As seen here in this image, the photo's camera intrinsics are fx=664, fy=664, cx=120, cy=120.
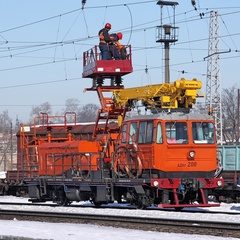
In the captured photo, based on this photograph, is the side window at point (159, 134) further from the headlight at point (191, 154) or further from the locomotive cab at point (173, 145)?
the headlight at point (191, 154)

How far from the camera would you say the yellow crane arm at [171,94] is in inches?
843

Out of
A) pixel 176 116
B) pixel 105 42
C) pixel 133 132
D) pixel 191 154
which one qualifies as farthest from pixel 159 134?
pixel 105 42

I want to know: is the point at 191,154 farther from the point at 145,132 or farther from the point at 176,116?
the point at 145,132

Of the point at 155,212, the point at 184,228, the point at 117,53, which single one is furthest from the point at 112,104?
the point at 184,228

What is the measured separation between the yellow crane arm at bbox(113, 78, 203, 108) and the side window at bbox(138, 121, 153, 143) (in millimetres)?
791

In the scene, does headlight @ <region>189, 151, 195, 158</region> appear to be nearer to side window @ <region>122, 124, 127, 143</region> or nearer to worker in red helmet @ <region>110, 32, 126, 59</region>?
side window @ <region>122, 124, 127, 143</region>

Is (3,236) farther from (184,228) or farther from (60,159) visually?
(60,159)

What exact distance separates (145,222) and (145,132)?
481cm

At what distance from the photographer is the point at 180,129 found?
21.4m

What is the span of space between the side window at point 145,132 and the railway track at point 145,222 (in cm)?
308

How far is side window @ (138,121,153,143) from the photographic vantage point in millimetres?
21266

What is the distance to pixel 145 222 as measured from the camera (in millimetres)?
17219

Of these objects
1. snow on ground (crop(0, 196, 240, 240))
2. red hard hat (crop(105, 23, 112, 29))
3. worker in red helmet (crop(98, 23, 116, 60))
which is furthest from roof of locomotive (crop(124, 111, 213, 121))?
red hard hat (crop(105, 23, 112, 29))

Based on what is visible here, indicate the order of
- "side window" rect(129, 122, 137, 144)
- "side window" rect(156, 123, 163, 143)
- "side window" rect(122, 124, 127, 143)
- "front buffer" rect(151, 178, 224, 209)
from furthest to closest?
"side window" rect(122, 124, 127, 143)
"side window" rect(129, 122, 137, 144)
"side window" rect(156, 123, 163, 143)
"front buffer" rect(151, 178, 224, 209)
